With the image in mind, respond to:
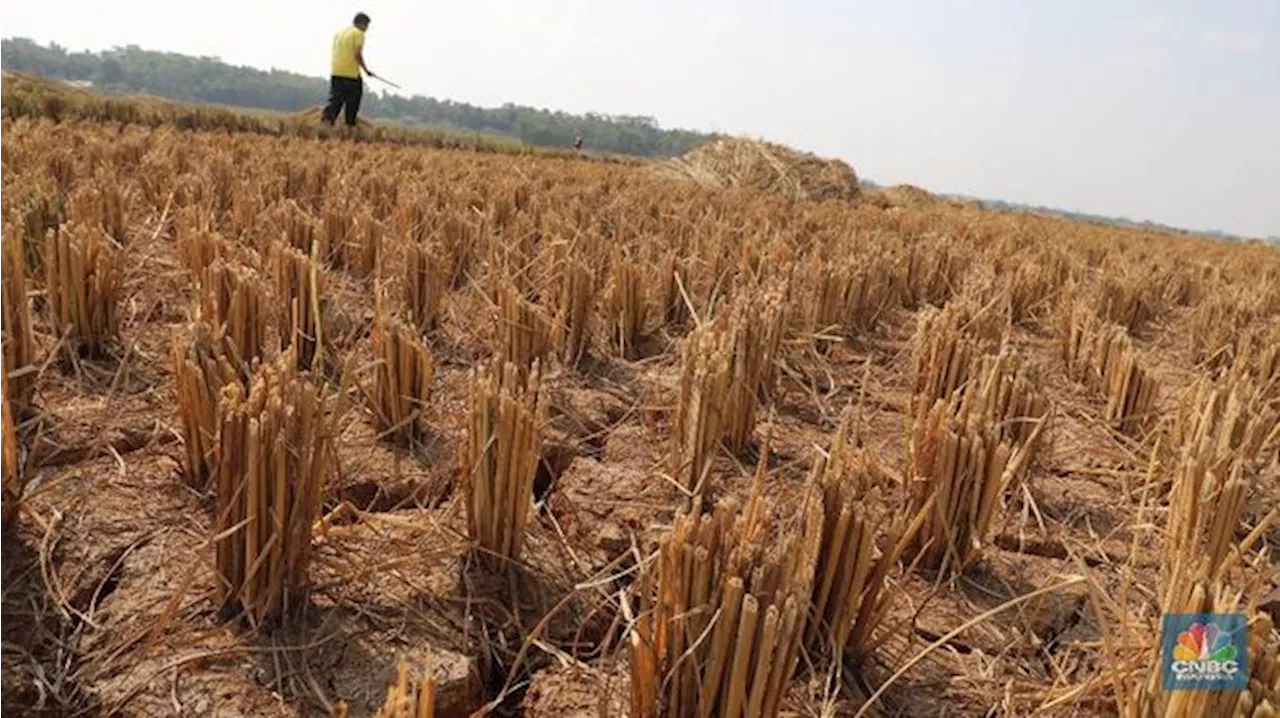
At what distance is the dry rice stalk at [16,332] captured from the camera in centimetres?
189

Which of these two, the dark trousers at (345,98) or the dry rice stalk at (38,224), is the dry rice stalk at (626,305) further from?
the dark trousers at (345,98)

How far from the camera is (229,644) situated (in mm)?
1395

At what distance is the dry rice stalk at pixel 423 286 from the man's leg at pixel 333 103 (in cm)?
844

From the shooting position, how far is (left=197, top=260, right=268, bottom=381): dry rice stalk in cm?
212

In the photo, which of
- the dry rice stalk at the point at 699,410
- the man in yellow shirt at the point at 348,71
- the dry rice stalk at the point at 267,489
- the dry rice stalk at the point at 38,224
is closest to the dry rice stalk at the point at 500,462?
the dry rice stalk at the point at 267,489

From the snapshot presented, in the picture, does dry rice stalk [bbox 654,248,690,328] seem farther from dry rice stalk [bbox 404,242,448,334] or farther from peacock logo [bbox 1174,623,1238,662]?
peacock logo [bbox 1174,623,1238,662]

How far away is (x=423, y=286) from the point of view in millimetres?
2863

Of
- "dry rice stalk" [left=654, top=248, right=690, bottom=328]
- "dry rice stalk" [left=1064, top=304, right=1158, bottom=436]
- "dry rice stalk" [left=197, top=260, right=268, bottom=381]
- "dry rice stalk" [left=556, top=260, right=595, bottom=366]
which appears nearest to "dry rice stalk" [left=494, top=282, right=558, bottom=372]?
"dry rice stalk" [left=556, top=260, right=595, bottom=366]

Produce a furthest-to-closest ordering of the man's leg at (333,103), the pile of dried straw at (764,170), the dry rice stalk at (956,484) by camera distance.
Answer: the man's leg at (333,103)
the pile of dried straw at (764,170)
the dry rice stalk at (956,484)

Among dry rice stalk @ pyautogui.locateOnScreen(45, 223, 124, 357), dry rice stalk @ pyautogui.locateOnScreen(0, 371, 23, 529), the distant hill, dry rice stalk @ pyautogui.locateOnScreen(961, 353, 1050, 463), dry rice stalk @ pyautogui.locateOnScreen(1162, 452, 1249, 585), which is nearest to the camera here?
dry rice stalk @ pyautogui.locateOnScreen(0, 371, 23, 529)

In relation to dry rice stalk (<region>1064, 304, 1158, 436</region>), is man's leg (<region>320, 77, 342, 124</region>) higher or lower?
higher

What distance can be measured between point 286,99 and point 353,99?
88466 mm

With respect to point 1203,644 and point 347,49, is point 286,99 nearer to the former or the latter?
point 347,49

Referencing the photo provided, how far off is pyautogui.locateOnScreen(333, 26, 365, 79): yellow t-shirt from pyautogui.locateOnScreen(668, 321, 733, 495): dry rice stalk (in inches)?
371
